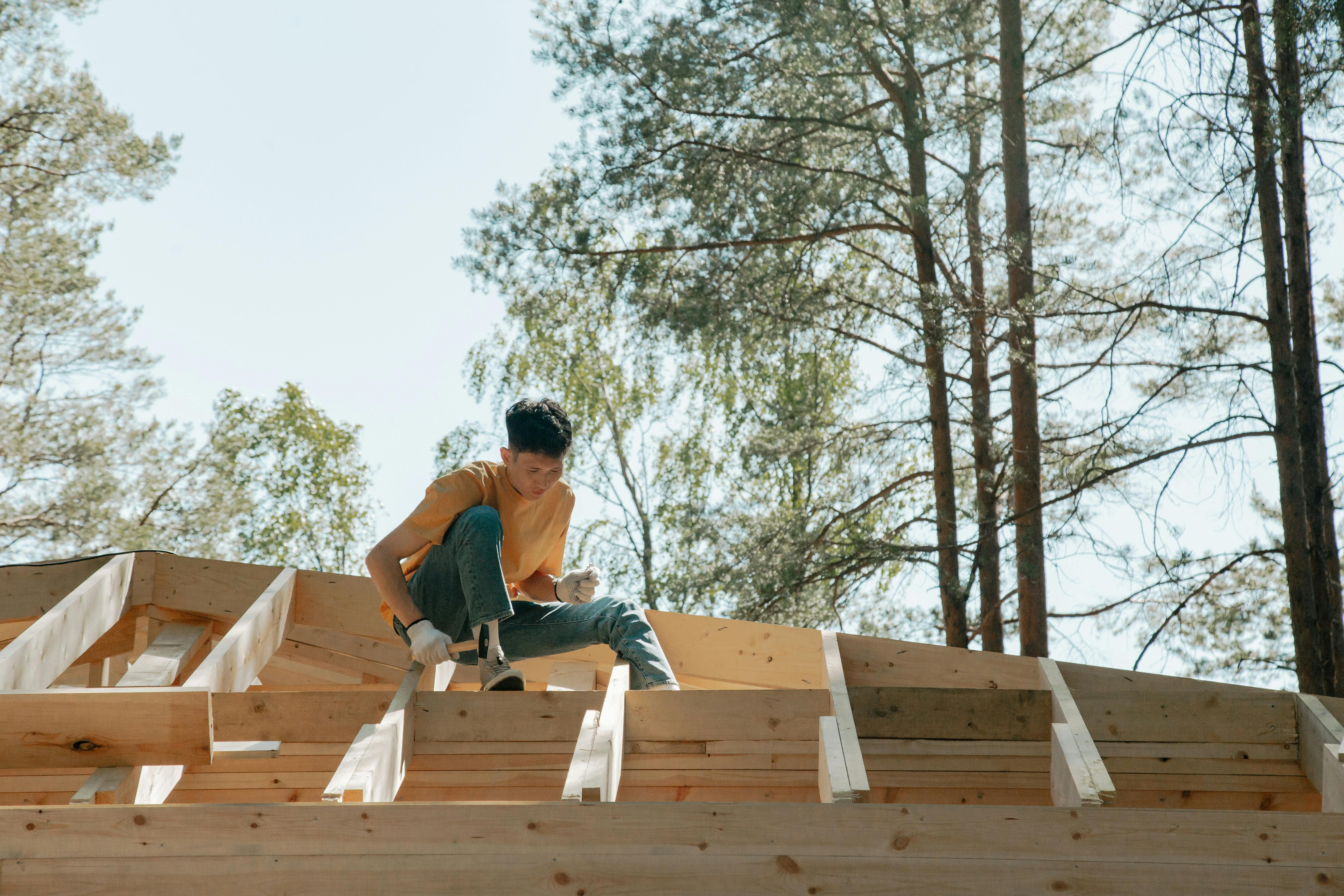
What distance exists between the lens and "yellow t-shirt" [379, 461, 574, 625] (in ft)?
10.6

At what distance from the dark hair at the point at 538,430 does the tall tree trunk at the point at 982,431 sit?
4.24 metres

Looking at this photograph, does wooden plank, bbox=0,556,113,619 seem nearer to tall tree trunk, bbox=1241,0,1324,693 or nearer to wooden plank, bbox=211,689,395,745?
wooden plank, bbox=211,689,395,745

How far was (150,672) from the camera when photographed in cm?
357

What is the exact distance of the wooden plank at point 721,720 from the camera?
9.76 ft

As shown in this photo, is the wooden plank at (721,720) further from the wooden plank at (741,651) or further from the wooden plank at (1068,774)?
the wooden plank at (741,651)

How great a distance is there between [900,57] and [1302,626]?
180 inches

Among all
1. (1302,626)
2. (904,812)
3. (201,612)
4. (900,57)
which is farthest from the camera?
(900,57)

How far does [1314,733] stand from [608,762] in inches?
73.2

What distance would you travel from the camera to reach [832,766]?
2.53m

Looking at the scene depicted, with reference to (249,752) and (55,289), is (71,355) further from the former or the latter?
(249,752)

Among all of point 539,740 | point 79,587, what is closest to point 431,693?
point 539,740

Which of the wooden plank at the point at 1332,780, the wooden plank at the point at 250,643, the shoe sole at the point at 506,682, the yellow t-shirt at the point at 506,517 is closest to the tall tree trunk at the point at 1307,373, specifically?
the wooden plank at the point at 1332,780

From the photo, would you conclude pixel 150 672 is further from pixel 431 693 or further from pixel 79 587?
pixel 431 693

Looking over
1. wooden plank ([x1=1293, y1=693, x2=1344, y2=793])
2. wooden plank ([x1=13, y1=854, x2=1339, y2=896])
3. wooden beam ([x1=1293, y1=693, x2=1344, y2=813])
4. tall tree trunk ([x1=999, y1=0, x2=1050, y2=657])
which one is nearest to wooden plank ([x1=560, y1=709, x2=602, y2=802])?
wooden plank ([x1=13, y1=854, x2=1339, y2=896])
